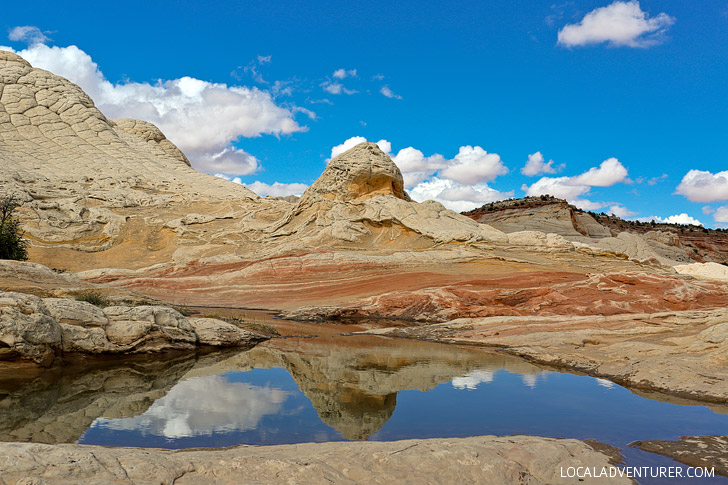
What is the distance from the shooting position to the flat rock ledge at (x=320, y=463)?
4.41 metres

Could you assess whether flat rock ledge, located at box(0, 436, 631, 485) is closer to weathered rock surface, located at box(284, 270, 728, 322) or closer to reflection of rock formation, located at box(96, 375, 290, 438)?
reflection of rock formation, located at box(96, 375, 290, 438)

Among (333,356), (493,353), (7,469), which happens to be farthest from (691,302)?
(7,469)

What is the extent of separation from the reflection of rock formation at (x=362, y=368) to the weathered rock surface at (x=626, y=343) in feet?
4.74

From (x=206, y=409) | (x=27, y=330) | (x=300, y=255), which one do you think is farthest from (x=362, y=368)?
(x=300, y=255)

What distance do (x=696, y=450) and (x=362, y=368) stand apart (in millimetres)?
7670

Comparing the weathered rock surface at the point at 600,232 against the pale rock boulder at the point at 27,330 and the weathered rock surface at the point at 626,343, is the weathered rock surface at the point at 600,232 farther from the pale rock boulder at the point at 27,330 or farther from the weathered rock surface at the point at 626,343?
the pale rock boulder at the point at 27,330

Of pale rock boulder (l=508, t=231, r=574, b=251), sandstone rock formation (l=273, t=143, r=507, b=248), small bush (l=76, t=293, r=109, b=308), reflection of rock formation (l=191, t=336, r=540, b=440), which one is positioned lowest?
reflection of rock formation (l=191, t=336, r=540, b=440)

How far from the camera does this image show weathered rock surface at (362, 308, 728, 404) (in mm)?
11312

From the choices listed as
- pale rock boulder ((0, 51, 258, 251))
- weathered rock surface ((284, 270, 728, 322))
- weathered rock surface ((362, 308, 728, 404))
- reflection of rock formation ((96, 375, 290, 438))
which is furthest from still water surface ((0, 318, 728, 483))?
pale rock boulder ((0, 51, 258, 251))

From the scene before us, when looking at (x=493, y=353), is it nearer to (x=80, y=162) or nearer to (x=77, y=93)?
(x=80, y=162)

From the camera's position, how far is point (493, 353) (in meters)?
15.9

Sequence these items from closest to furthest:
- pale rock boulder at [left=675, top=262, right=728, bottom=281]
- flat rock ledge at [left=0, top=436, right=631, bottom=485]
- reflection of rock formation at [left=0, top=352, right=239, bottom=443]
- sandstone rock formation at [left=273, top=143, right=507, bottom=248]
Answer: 1. flat rock ledge at [left=0, top=436, right=631, bottom=485]
2. reflection of rock formation at [left=0, top=352, right=239, bottom=443]
3. pale rock boulder at [left=675, top=262, right=728, bottom=281]
4. sandstone rock formation at [left=273, top=143, right=507, bottom=248]

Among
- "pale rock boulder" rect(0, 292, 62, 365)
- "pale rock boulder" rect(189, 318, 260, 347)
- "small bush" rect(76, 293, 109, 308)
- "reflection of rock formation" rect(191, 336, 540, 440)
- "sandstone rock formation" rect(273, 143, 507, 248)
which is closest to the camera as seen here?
"reflection of rock formation" rect(191, 336, 540, 440)

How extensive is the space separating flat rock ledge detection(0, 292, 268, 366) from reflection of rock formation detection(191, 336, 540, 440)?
5.20 ft
